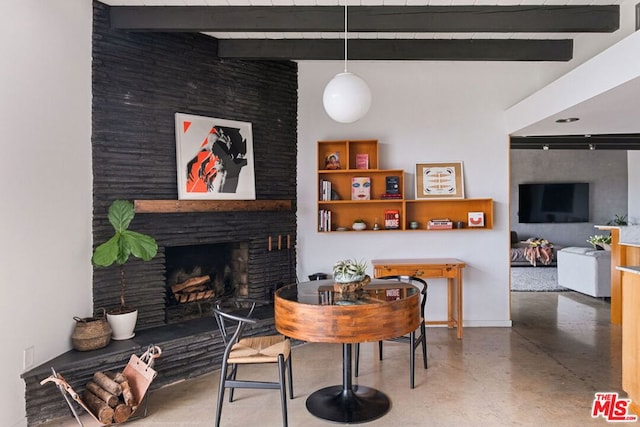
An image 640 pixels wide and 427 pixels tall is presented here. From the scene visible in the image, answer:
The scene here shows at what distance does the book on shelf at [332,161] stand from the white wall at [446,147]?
21cm

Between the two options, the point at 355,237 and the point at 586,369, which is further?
the point at 355,237

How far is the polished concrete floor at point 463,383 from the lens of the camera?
275cm

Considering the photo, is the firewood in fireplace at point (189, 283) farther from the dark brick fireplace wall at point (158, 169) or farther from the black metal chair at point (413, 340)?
the black metal chair at point (413, 340)

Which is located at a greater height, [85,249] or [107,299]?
[85,249]

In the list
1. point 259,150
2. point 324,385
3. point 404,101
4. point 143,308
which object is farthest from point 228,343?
point 404,101

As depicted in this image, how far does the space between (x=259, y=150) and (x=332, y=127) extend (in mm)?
915

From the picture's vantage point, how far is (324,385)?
10.7ft

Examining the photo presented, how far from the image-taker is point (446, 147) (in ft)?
15.8

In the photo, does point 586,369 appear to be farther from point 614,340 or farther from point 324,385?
point 324,385

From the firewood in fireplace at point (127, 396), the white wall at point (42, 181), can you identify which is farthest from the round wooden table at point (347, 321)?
the white wall at point (42, 181)

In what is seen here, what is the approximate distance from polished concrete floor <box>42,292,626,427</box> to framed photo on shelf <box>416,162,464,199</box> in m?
1.50

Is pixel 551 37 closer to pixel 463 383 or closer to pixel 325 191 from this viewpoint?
pixel 325 191

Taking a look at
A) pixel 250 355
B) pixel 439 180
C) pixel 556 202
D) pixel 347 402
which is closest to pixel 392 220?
pixel 439 180

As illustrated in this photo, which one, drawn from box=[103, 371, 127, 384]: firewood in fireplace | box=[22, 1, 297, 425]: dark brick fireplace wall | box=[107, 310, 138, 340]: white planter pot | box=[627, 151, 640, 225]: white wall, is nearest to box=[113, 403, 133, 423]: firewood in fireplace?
box=[103, 371, 127, 384]: firewood in fireplace
